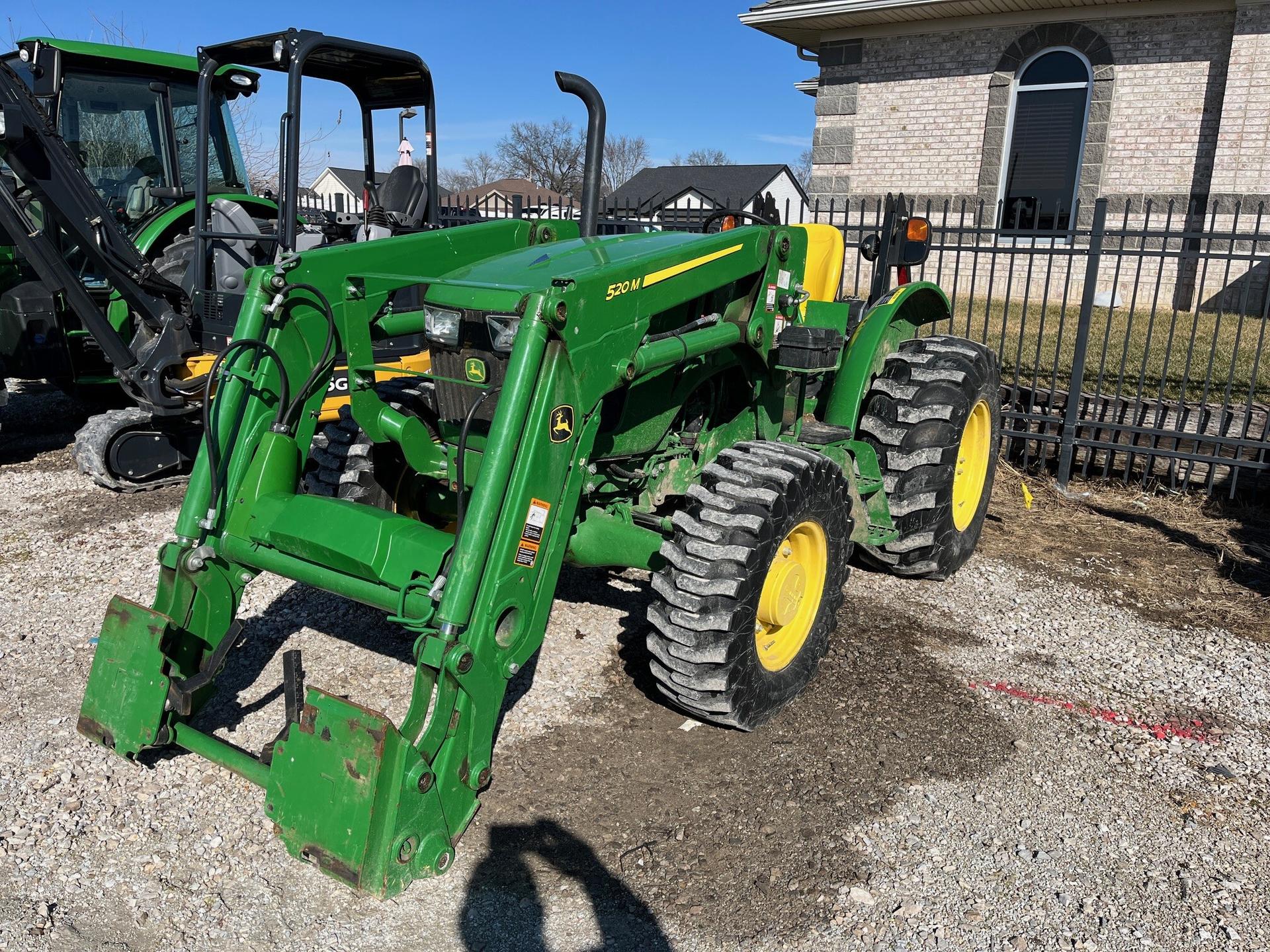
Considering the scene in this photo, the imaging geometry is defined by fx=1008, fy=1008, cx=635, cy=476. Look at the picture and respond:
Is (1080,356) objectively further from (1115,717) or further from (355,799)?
(355,799)

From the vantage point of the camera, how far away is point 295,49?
5.53 metres

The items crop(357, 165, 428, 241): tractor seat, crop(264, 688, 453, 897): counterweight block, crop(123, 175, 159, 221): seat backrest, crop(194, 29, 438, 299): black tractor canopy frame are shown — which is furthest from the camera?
crop(123, 175, 159, 221): seat backrest

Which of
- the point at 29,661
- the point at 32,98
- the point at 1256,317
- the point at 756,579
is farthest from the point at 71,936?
the point at 1256,317

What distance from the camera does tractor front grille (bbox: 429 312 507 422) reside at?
137 inches

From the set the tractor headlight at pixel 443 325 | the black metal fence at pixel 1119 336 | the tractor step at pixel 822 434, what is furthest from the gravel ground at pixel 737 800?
the black metal fence at pixel 1119 336

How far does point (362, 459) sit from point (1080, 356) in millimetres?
5199

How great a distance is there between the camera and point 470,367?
3.52 m

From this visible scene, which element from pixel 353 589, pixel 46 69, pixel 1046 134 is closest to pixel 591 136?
pixel 353 589

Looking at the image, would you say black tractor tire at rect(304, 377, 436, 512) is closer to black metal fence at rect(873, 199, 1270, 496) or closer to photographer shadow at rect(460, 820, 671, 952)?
photographer shadow at rect(460, 820, 671, 952)

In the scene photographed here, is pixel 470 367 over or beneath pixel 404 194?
beneath

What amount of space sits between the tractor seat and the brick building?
8233 mm

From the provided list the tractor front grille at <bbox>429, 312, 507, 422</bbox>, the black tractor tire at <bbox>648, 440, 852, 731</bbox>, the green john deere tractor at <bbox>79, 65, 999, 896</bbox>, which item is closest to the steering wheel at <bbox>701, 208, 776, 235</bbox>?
the green john deere tractor at <bbox>79, 65, 999, 896</bbox>

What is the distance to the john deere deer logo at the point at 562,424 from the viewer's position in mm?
3039

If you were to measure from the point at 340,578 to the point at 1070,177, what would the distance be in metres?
13.3
